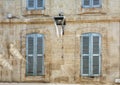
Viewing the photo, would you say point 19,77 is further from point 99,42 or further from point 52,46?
point 99,42

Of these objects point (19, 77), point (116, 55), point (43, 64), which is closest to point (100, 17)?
point (116, 55)

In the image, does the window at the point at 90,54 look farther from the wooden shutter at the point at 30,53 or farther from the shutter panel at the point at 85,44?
the wooden shutter at the point at 30,53

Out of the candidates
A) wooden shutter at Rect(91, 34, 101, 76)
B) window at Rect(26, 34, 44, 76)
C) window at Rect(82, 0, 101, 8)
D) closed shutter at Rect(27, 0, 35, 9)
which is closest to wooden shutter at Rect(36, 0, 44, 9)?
closed shutter at Rect(27, 0, 35, 9)

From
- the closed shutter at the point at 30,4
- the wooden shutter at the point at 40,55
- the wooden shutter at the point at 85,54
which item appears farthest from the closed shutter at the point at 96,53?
the closed shutter at the point at 30,4

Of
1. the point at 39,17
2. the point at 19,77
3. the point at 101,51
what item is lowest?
the point at 19,77

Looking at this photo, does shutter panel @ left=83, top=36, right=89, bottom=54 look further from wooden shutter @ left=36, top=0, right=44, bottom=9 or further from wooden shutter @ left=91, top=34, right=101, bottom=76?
wooden shutter @ left=36, top=0, right=44, bottom=9

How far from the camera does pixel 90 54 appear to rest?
16.1m

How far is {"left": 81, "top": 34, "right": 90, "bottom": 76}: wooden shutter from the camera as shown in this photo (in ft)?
52.7

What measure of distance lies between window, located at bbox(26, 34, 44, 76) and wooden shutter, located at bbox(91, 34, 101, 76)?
205cm

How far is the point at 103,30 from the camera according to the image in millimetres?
16031

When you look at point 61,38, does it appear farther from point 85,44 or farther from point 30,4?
point 30,4

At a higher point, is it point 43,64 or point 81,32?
point 81,32

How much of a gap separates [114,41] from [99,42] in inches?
22.7

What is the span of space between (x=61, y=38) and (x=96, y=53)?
A: 1.50 metres
